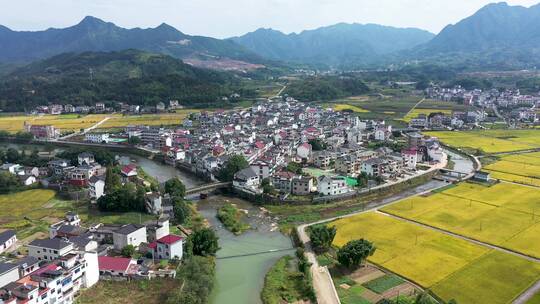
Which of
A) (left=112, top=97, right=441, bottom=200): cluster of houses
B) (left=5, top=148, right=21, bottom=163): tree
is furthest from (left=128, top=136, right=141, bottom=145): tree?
(left=5, top=148, right=21, bottom=163): tree

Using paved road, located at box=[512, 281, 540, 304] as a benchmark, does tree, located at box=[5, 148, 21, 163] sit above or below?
above

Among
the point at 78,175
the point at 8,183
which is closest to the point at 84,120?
the point at 8,183

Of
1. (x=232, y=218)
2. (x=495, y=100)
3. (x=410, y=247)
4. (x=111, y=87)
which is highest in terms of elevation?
(x=111, y=87)

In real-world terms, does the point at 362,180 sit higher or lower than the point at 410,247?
higher

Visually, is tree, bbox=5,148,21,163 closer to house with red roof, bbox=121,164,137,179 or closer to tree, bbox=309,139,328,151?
house with red roof, bbox=121,164,137,179

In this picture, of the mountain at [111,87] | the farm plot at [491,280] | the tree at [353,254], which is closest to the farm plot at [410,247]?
the farm plot at [491,280]

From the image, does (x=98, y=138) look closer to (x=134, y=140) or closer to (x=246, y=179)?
(x=134, y=140)
